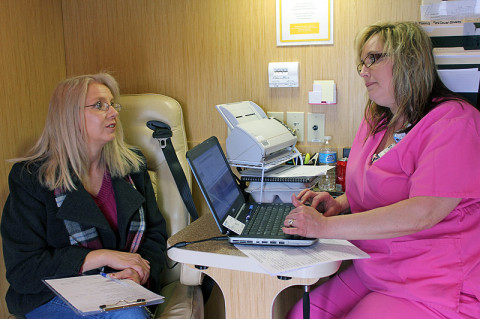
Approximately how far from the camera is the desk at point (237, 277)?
3.92 feet

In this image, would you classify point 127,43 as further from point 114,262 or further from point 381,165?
point 381,165

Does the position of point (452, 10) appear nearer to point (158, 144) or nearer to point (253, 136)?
point (253, 136)

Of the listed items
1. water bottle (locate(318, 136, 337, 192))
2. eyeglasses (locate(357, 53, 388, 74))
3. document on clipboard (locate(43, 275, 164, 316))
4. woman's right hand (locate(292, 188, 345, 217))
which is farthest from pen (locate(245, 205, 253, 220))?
eyeglasses (locate(357, 53, 388, 74))

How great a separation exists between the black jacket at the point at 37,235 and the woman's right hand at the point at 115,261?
3 centimetres

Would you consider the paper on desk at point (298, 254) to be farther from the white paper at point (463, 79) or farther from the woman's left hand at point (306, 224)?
the white paper at point (463, 79)

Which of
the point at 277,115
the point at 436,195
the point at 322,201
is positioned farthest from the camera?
the point at 277,115

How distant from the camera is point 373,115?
4.83 ft

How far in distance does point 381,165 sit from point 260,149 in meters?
0.50

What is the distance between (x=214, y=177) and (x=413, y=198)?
0.56 meters

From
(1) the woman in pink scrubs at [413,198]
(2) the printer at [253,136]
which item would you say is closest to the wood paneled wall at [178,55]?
(2) the printer at [253,136]

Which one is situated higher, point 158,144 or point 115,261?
point 158,144

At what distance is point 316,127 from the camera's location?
6.44 ft

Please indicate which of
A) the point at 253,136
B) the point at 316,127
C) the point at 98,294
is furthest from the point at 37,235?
the point at 316,127

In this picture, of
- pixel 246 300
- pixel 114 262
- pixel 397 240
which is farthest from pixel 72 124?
pixel 397 240
